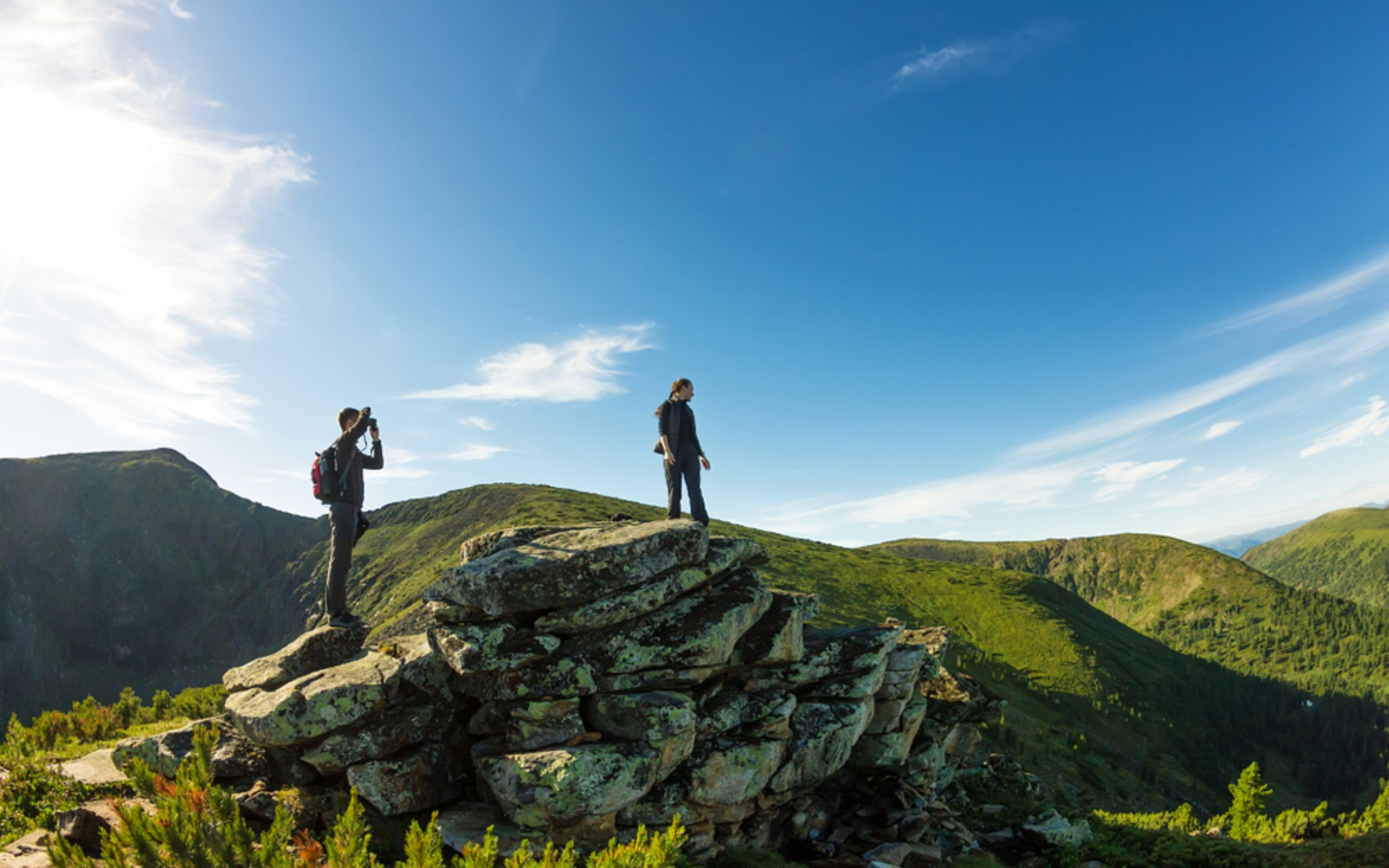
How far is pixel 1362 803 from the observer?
146m

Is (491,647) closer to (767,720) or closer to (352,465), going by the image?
(352,465)

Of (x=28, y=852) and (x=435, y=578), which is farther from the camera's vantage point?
(x=435, y=578)

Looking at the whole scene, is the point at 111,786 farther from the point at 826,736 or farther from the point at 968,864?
the point at 968,864

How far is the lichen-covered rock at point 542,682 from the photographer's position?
49.5 feet

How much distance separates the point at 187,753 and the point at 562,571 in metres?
9.55

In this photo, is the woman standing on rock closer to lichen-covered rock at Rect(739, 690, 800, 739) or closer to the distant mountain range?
lichen-covered rock at Rect(739, 690, 800, 739)

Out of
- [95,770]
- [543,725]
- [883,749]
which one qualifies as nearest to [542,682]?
[543,725]

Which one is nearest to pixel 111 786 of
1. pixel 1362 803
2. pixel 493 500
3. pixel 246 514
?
pixel 493 500

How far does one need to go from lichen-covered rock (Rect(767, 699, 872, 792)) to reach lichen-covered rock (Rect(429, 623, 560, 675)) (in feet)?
26.8

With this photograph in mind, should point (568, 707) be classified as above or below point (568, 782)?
above

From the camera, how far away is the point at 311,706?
47.6 ft

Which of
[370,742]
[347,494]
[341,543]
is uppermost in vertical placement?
[347,494]

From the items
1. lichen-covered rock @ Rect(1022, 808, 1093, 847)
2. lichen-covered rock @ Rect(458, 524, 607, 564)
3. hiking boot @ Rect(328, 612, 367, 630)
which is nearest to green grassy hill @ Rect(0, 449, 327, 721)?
A: hiking boot @ Rect(328, 612, 367, 630)

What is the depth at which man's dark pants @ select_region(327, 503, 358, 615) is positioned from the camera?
56.0ft
